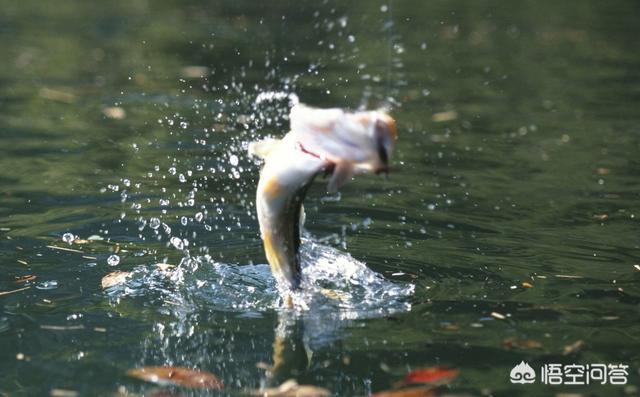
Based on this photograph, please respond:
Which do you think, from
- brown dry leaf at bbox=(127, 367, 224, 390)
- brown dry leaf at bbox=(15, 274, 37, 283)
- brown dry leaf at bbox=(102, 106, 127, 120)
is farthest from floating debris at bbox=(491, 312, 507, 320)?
brown dry leaf at bbox=(102, 106, 127, 120)

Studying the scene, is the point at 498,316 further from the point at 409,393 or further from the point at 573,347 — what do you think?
the point at 409,393

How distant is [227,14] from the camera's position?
55.4ft

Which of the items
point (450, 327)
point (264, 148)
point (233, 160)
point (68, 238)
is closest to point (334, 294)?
point (450, 327)

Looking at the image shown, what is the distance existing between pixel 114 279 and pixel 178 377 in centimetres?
136

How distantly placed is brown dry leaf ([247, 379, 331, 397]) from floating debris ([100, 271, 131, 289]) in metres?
1.56

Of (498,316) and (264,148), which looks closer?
(264,148)

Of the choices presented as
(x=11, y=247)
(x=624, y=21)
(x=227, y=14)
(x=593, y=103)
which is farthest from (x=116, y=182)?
(x=624, y=21)

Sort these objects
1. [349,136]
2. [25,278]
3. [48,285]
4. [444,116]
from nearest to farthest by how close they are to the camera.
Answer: [349,136], [48,285], [25,278], [444,116]

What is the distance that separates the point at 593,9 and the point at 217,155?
1310 centimetres

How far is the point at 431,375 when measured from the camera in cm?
444

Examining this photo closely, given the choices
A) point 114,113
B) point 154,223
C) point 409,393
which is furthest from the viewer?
point 114,113

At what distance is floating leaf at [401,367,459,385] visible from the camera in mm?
4379

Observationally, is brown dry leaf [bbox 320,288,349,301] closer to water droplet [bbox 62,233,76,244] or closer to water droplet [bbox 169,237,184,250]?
water droplet [bbox 169,237,184,250]

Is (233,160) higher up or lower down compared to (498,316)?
higher up
